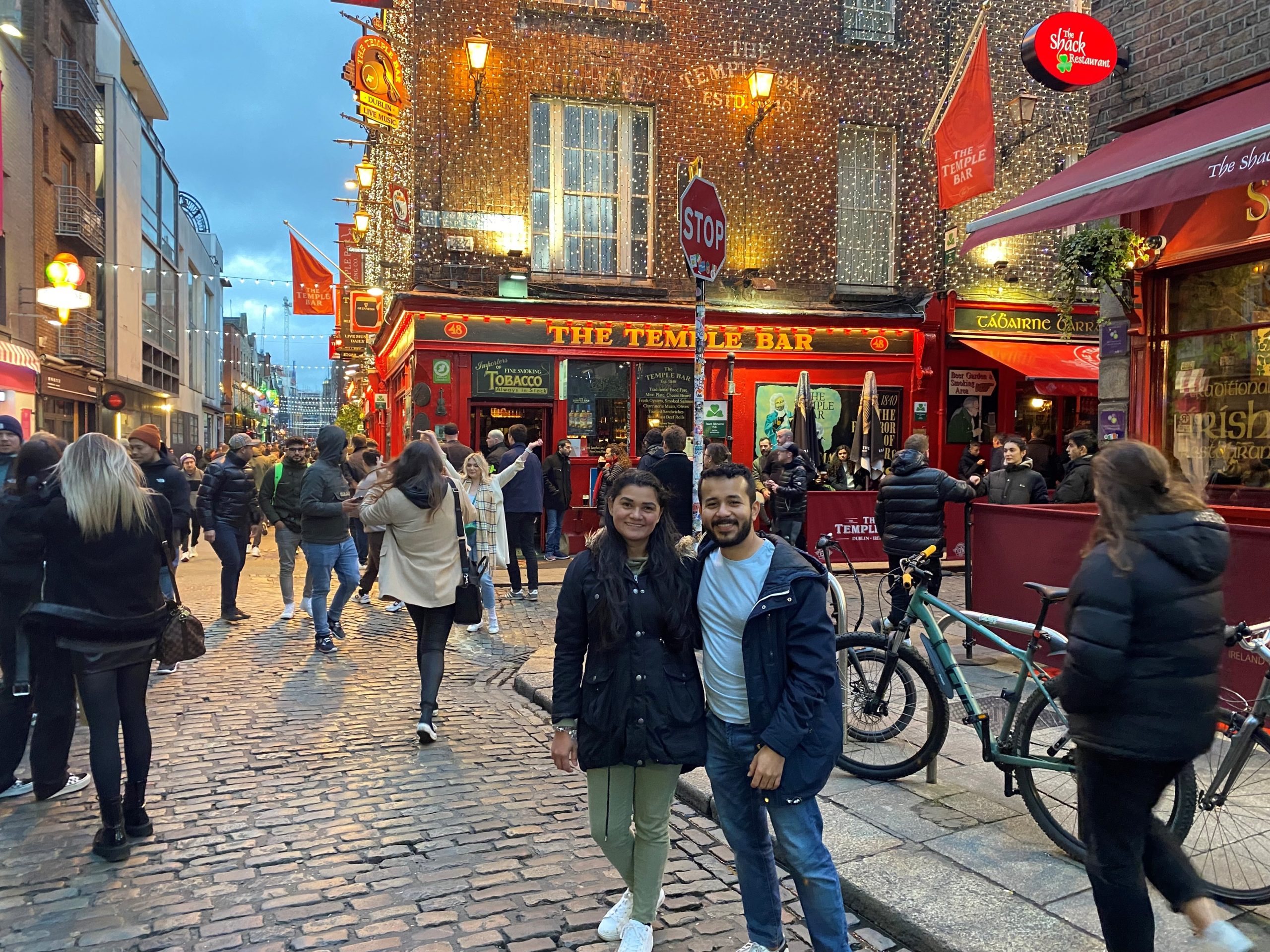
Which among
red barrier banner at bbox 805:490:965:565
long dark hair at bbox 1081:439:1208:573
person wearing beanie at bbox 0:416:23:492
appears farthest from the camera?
red barrier banner at bbox 805:490:965:565

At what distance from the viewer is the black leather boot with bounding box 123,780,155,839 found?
4.23m

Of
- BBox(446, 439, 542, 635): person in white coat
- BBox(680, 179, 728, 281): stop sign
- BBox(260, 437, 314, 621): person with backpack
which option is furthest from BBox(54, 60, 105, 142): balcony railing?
BBox(680, 179, 728, 281): stop sign

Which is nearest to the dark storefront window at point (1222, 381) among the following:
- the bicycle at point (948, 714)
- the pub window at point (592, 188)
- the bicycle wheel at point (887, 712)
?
the bicycle at point (948, 714)

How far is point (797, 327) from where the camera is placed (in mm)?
15992

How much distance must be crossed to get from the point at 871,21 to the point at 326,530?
45.2ft

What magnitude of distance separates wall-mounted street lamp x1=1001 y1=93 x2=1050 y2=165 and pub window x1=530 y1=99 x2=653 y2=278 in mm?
6505

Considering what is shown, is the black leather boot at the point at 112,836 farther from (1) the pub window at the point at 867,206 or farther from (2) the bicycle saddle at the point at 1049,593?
(1) the pub window at the point at 867,206

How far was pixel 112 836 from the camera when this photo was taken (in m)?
4.07

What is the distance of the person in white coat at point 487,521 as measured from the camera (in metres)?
8.86

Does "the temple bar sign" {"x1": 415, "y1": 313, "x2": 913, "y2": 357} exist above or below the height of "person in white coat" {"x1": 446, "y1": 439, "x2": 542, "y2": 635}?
above

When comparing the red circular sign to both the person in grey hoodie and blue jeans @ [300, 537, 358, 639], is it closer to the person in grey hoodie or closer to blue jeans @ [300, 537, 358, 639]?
the person in grey hoodie

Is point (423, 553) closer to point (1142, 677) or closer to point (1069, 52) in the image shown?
point (1142, 677)

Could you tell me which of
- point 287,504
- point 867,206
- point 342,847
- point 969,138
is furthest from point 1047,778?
point 867,206

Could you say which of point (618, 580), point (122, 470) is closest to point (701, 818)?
point (618, 580)
